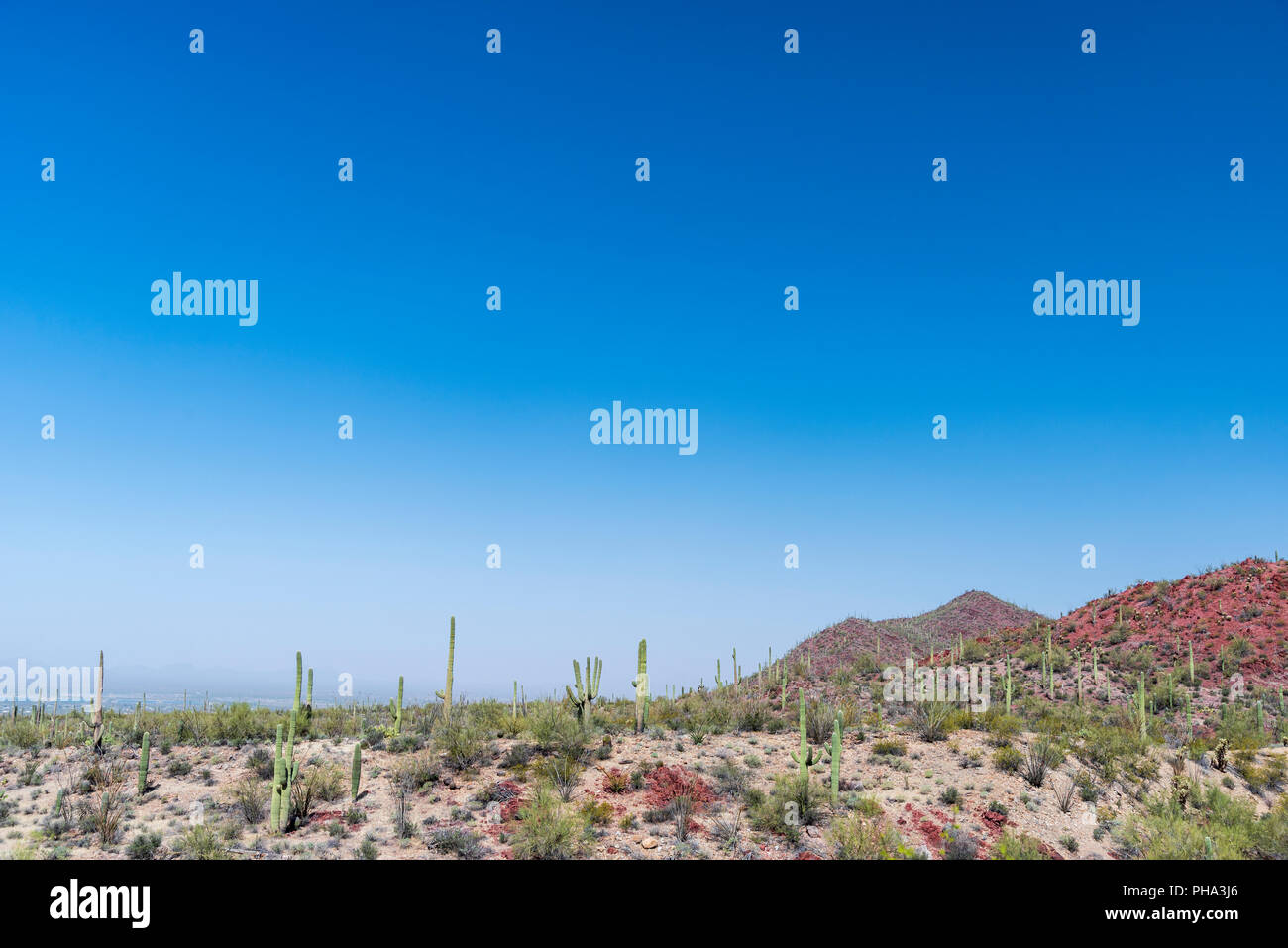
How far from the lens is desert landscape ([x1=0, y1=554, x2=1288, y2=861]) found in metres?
14.9

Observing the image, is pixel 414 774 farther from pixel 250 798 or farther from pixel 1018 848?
pixel 1018 848

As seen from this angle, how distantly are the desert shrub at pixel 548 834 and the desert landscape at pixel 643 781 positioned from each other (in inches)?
1.6

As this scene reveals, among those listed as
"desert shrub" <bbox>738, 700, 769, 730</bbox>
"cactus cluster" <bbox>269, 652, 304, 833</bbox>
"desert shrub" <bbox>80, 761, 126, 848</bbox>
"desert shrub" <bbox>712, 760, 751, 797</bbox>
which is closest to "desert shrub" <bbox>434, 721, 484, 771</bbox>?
"cactus cluster" <bbox>269, 652, 304, 833</bbox>

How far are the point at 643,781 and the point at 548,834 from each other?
4.61 meters

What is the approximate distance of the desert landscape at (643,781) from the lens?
14.9 meters

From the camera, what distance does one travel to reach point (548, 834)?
1436 centimetres

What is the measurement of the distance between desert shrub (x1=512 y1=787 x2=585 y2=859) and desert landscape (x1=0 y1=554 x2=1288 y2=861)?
0.04 meters

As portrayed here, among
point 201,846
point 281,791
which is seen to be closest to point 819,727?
point 281,791

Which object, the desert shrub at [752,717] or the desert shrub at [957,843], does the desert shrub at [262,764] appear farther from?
the desert shrub at [957,843]
